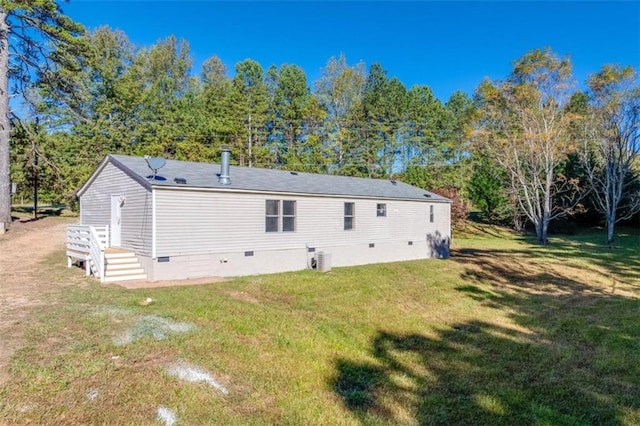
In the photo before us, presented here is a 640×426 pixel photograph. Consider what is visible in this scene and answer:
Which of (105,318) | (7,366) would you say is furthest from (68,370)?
(105,318)

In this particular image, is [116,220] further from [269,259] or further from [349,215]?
[349,215]

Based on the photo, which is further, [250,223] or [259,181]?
[259,181]

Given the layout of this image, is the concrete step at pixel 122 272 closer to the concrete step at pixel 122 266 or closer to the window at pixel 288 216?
the concrete step at pixel 122 266

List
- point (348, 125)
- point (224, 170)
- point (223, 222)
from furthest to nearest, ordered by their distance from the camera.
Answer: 1. point (348, 125)
2. point (224, 170)
3. point (223, 222)

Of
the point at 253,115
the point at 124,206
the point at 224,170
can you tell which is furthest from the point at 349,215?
the point at 253,115

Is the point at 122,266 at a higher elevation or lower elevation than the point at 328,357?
higher

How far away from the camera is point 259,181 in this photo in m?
13.4

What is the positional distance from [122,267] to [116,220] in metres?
2.41

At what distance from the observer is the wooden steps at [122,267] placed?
10312 millimetres

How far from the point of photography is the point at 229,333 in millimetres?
6262

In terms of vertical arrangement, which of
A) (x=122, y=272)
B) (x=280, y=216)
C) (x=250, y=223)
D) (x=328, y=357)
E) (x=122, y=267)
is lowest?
(x=328, y=357)

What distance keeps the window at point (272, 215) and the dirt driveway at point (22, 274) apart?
19.7ft

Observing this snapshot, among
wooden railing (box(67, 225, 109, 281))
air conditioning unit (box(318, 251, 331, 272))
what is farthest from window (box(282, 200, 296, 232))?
wooden railing (box(67, 225, 109, 281))

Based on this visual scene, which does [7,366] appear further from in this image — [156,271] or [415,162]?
[415,162]
